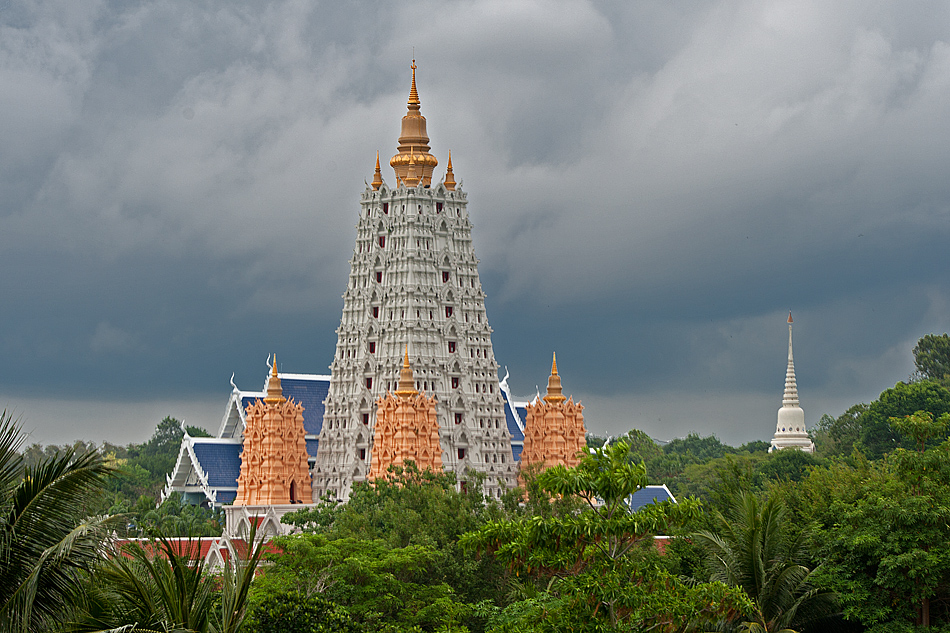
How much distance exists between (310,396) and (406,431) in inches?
667

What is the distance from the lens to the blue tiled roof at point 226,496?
8231 cm

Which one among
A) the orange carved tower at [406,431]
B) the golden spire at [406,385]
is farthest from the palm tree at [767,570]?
the golden spire at [406,385]

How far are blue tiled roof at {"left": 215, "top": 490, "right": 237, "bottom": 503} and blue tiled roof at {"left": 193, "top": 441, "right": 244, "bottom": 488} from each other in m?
0.36

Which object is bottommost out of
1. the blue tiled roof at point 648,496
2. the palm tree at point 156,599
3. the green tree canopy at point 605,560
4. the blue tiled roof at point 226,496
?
the palm tree at point 156,599

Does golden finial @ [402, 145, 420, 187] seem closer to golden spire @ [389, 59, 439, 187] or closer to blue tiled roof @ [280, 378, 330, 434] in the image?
golden spire @ [389, 59, 439, 187]

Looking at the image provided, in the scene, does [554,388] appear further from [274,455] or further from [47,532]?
[47,532]

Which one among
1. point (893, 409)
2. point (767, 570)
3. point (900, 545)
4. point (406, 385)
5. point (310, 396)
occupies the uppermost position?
point (893, 409)

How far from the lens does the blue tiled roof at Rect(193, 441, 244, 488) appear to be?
3292 inches

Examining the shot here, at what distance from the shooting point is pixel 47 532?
2025 cm

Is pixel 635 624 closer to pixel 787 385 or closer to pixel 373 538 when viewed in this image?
pixel 373 538

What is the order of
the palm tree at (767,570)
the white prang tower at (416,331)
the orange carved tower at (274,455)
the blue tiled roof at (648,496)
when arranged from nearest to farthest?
1. the palm tree at (767,570)
2. the orange carved tower at (274,455)
3. the white prang tower at (416,331)
4. the blue tiled roof at (648,496)

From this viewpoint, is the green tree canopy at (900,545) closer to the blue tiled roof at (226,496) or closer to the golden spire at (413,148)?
the golden spire at (413,148)

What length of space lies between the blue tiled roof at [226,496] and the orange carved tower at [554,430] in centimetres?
1843

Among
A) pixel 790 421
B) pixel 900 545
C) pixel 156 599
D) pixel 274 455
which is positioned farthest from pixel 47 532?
pixel 790 421
